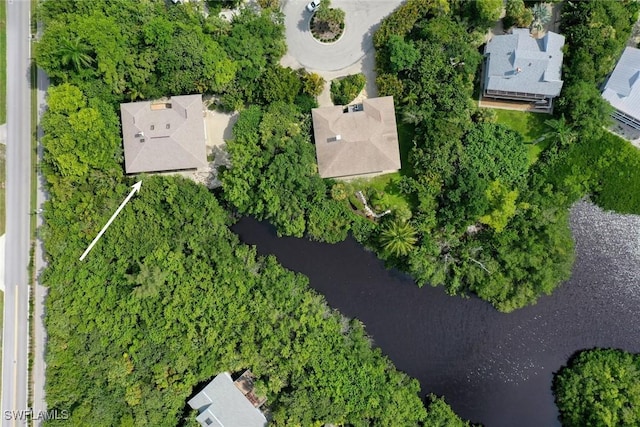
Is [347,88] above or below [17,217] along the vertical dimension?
above

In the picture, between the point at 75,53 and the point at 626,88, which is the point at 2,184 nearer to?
the point at 75,53

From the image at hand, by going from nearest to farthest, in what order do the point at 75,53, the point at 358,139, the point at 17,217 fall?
the point at 75,53, the point at 358,139, the point at 17,217

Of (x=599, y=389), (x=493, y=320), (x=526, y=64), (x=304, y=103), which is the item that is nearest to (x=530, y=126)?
(x=526, y=64)

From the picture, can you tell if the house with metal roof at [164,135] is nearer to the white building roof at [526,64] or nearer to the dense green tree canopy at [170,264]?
the dense green tree canopy at [170,264]

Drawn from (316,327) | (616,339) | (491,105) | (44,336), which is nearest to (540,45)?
(491,105)

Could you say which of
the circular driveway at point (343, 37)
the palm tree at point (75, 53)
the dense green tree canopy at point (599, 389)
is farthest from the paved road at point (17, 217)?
the dense green tree canopy at point (599, 389)

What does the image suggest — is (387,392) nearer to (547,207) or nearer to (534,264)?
(534,264)
